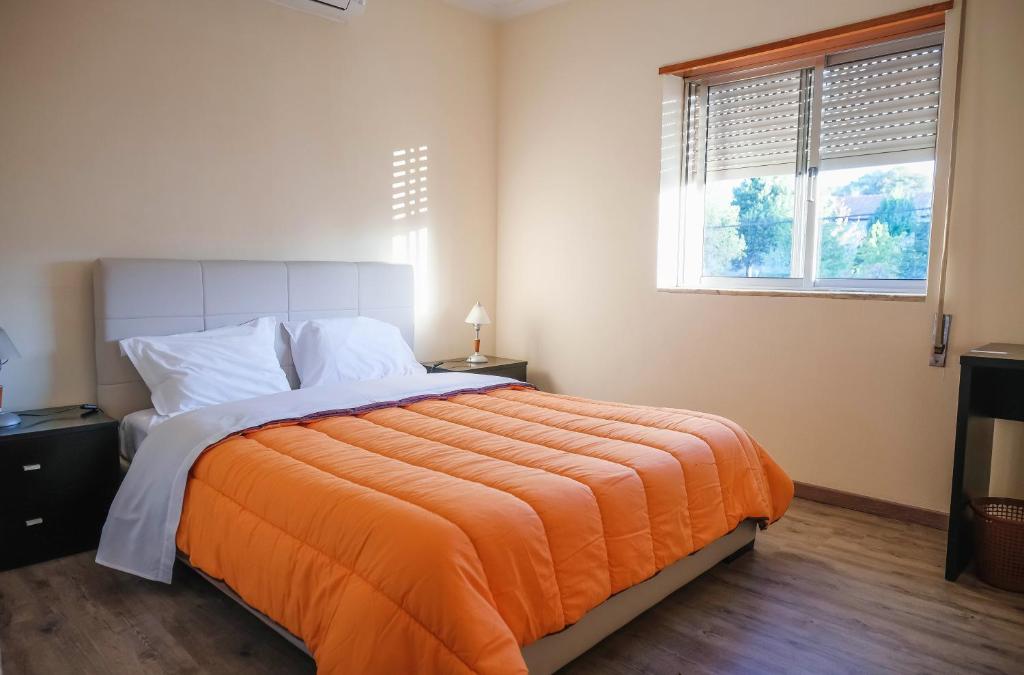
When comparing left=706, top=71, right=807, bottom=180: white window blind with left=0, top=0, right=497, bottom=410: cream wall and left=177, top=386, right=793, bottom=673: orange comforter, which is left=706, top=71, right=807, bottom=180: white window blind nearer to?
left=0, top=0, right=497, bottom=410: cream wall

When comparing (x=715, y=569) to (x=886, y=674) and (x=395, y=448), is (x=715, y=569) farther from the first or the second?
(x=395, y=448)

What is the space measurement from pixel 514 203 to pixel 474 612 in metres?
3.59

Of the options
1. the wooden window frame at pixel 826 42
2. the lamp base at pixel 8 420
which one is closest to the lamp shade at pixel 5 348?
the lamp base at pixel 8 420

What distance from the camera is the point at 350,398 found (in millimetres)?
2910

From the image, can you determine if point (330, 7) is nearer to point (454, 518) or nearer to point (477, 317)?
point (477, 317)

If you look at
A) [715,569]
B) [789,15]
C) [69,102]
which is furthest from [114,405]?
[789,15]

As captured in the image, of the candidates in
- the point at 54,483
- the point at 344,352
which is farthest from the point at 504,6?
the point at 54,483

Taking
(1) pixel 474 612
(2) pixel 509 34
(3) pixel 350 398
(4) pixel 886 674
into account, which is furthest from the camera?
(2) pixel 509 34

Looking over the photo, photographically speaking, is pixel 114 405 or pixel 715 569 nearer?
pixel 715 569

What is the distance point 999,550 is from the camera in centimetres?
252

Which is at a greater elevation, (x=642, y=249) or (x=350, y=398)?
(x=642, y=249)

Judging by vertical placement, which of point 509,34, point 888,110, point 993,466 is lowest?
point 993,466

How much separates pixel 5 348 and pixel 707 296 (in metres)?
3.27

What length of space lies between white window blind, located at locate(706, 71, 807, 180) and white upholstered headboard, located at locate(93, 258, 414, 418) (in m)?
2.06
